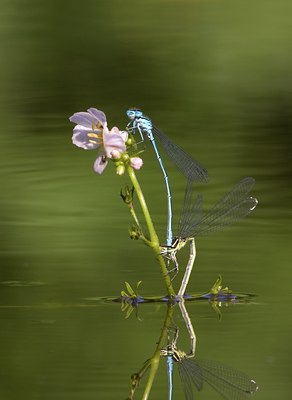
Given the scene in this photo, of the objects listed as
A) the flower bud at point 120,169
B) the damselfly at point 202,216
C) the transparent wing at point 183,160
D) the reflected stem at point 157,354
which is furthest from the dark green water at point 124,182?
the flower bud at point 120,169

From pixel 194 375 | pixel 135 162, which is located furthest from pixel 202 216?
pixel 194 375

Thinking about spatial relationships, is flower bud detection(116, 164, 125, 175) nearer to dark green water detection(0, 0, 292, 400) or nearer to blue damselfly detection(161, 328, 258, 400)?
dark green water detection(0, 0, 292, 400)

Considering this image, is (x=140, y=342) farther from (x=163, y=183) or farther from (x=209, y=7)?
(x=209, y=7)

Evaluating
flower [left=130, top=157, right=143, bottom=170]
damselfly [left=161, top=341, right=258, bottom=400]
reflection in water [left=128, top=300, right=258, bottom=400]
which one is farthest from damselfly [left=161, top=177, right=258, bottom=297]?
damselfly [left=161, top=341, right=258, bottom=400]

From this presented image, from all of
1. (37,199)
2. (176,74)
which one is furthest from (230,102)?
(37,199)

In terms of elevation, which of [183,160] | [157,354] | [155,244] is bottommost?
[157,354]

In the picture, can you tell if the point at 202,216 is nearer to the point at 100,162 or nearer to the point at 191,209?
the point at 191,209
